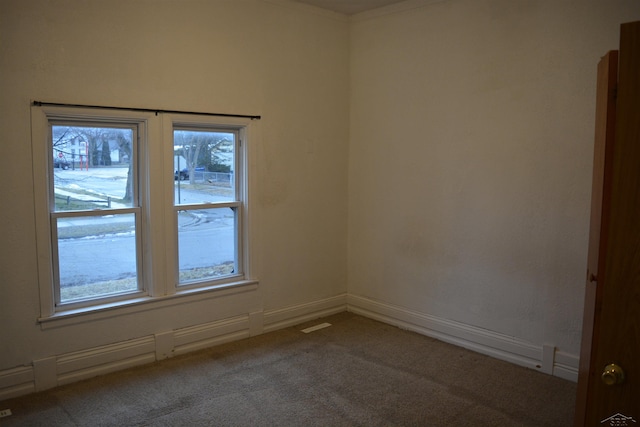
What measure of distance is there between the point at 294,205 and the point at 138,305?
1584 millimetres

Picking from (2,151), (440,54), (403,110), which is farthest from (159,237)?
(440,54)

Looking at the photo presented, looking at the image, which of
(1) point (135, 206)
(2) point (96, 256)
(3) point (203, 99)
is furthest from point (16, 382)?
(3) point (203, 99)

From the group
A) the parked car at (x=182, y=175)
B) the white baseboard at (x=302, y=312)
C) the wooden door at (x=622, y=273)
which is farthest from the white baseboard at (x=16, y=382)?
the wooden door at (x=622, y=273)

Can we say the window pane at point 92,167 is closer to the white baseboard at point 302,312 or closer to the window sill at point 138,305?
the window sill at point 138,305

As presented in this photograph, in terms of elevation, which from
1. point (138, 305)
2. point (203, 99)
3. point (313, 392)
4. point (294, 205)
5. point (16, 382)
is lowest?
point (313, 392)

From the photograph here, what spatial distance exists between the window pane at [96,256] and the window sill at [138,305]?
133mm

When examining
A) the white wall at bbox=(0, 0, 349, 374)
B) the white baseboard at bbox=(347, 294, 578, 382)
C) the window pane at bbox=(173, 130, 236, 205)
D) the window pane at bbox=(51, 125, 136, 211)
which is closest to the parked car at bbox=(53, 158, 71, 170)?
the window pane at bbox=(51, 125, 136, 211)

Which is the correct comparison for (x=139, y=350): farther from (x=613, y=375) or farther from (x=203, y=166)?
(x=613, y=375)

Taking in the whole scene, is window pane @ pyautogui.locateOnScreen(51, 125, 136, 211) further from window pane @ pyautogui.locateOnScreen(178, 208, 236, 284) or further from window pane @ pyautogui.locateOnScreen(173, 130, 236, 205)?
window pane @ pyautogui.locateOnScreen(178, 208, 236, 284)

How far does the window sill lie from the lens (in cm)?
327

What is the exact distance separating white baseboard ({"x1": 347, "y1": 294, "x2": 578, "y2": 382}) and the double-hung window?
4.30ft

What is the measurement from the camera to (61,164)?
3.31 metres

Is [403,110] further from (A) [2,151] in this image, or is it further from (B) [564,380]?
(A) [2,151]

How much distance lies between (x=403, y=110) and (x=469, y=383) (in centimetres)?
229
